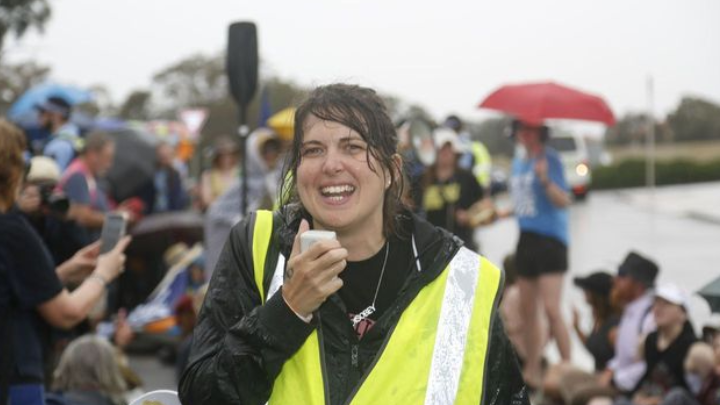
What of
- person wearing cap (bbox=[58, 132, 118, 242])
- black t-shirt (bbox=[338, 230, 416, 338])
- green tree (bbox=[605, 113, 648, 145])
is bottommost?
green tree (bbox=[605, 113, 648, 145])

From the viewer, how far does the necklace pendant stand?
2.59 m

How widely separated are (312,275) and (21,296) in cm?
152

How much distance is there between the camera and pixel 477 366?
101 inches

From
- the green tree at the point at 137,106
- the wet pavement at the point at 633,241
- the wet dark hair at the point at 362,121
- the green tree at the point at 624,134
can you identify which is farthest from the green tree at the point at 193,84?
Answer: the wet dark hair at the point at 362,121

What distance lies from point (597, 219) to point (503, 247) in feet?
23.7

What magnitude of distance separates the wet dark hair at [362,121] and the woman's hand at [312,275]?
29 cm

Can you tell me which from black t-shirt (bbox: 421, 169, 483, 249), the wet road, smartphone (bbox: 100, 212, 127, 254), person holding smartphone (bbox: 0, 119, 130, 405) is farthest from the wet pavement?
person holding smartphone (bbox: 0, 119, 130, 405)

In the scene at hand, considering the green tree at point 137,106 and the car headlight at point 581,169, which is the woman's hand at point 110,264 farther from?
the green tree at point 137,106

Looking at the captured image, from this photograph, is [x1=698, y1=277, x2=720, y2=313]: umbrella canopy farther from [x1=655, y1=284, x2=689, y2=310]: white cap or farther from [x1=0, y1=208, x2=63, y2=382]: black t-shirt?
[x1=0, y1=208, x2=63, y2=382]: black t-shirt

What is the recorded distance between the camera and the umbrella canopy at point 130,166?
11.6m

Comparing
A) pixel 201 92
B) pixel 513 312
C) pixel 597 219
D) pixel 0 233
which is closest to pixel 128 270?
pixel 513 312

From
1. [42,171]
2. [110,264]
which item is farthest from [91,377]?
[42,171]

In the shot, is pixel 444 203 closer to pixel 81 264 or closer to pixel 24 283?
pixel 81 264

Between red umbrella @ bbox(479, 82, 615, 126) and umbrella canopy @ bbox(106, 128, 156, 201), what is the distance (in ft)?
15.7
